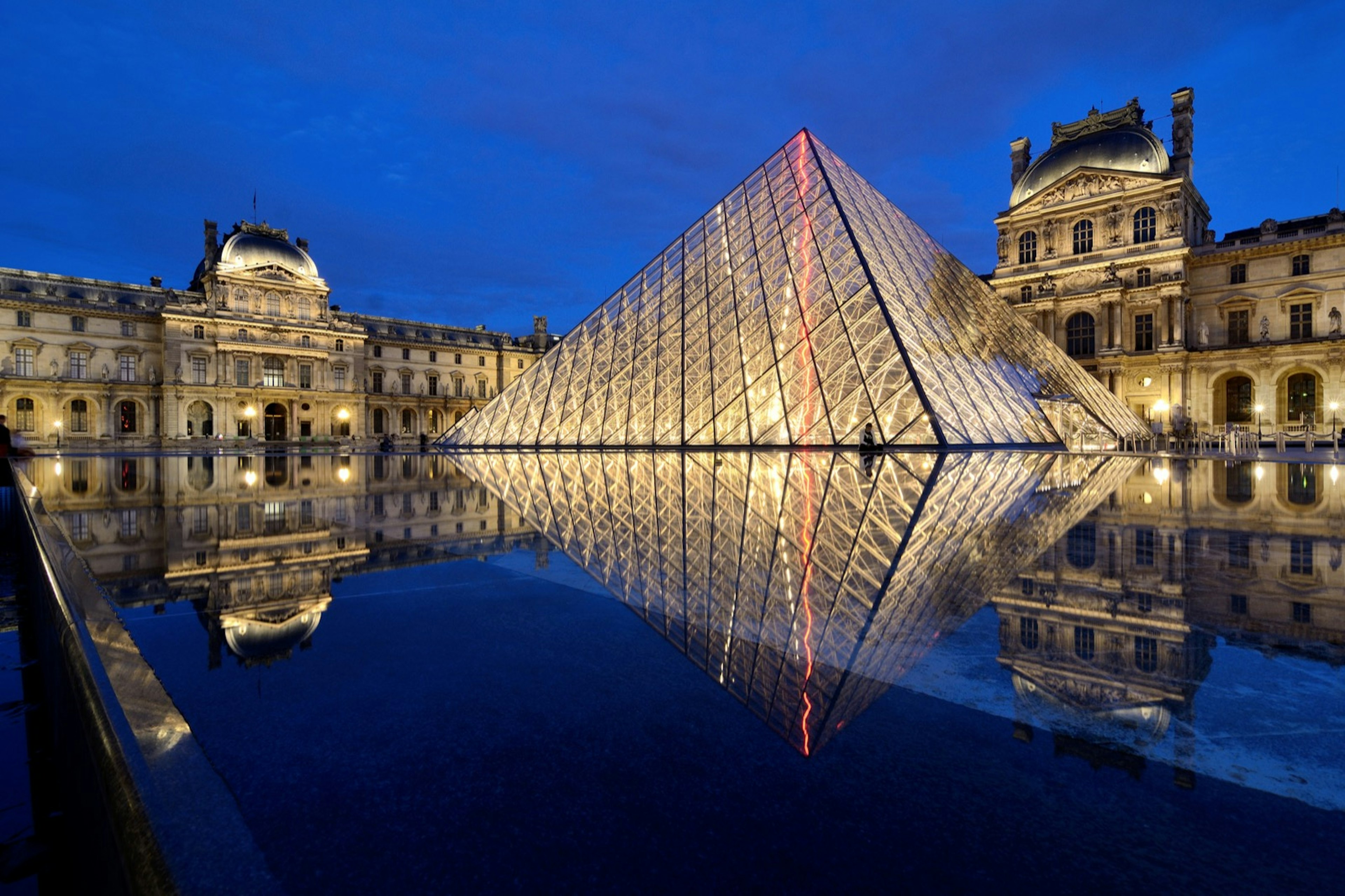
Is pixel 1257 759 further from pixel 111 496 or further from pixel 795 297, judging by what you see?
pixel 795 297

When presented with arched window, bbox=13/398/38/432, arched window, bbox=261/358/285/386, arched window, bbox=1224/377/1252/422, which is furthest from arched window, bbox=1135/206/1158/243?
arched window, bbox=13/398/38/432

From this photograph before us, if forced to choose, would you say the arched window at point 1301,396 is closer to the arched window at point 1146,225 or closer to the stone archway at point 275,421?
the arched window at point 1146,225

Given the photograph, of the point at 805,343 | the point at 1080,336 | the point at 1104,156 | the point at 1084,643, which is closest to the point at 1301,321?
the point at 1080,336

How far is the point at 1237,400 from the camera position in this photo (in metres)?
37.4

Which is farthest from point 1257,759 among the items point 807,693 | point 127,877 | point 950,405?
point 950,405

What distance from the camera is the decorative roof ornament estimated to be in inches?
1598

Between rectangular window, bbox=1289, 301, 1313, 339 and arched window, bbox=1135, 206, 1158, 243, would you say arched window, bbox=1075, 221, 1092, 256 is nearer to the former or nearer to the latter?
arched window, bbox=1135, 206, 1158, 243

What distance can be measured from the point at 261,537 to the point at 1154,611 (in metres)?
5.95

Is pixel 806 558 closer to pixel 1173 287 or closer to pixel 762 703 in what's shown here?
pixel 762 703

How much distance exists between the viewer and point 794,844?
4.54ft

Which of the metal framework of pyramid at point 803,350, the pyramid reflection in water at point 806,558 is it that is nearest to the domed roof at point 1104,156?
the metal framework of pyramid at point 803,350

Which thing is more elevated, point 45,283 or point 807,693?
point 45,283

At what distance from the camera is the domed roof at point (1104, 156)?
1503 inches

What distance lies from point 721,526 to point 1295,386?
142 feet
